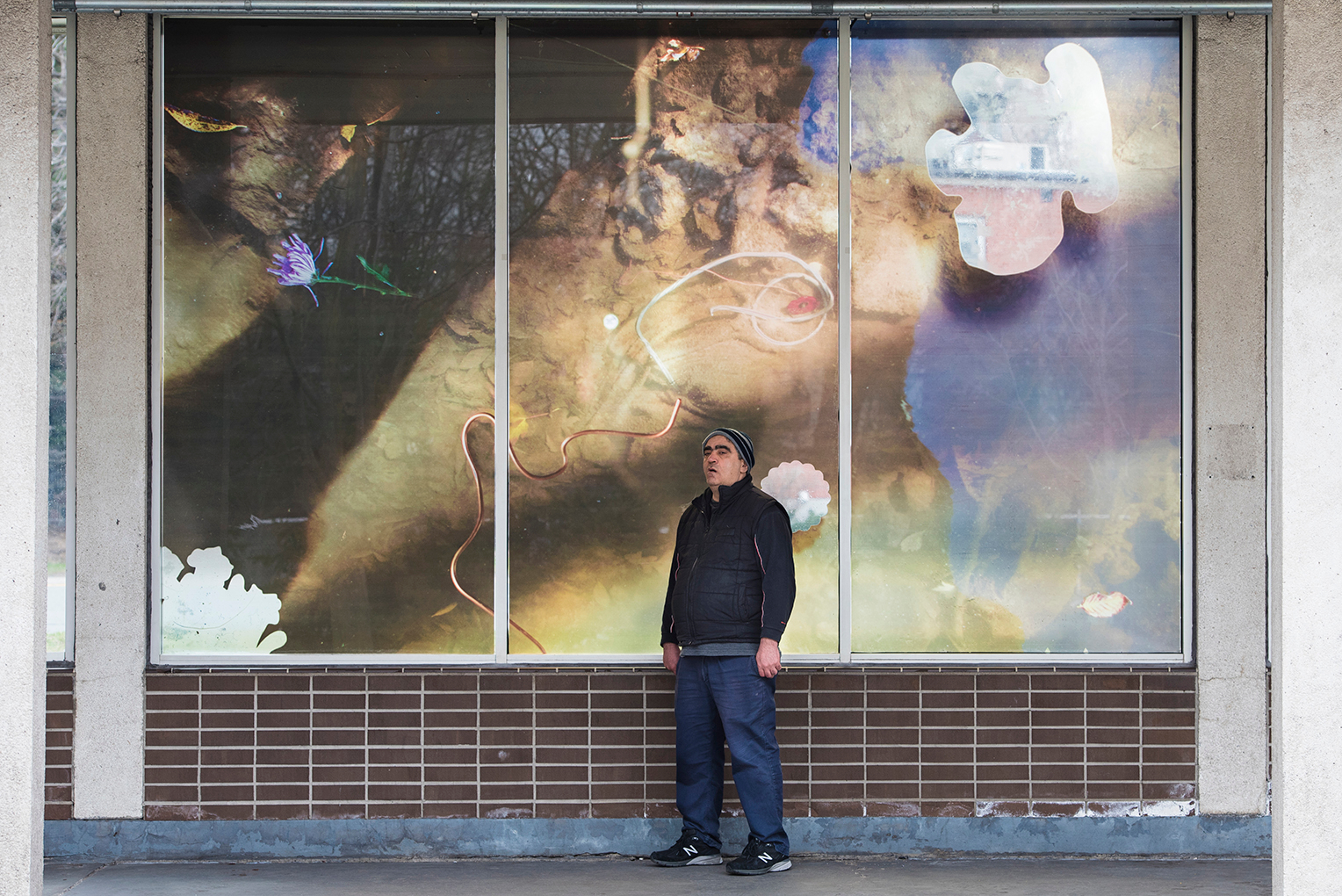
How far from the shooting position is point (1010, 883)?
522 cm

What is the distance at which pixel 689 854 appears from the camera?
17.7 feet

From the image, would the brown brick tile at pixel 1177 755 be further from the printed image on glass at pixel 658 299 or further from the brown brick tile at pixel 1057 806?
the printed image on glass at pixel 658 299

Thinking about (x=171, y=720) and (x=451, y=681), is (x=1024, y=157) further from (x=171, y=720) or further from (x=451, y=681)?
(x=171, y=720)

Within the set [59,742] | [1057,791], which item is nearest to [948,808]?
[1057,791]

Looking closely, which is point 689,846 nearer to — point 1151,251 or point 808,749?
point 808,749

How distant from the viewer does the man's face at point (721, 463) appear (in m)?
5.36

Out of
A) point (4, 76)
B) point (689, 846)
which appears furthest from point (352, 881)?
point (4, 76)

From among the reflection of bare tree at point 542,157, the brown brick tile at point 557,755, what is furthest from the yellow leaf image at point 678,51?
the brown brick tile at point 557,755

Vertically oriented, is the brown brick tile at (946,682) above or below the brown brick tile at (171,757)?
above

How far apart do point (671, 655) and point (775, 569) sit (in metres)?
0.72

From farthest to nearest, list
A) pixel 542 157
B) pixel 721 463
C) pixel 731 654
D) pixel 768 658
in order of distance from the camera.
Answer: pixel 542 157 < pixel 721 463 < pixel 731 654 < pixel 768 658

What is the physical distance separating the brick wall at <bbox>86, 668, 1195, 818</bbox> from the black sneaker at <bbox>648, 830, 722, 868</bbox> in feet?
0.88

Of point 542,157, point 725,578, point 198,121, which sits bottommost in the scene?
point 725,578

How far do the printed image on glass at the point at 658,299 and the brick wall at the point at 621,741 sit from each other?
0.40 meters
